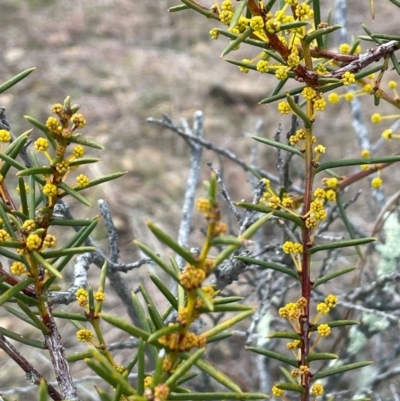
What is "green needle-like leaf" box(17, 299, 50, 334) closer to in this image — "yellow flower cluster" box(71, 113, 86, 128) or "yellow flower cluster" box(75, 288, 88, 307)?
"yellow flower cluster" box(75, 288, 88, 307)

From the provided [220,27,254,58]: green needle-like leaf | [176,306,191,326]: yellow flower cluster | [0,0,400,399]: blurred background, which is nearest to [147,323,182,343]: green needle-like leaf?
[176,306,191,326]: yellow flower cluster

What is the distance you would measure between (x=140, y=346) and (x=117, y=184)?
305 cm

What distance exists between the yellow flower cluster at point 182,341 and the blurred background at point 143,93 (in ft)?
6.75

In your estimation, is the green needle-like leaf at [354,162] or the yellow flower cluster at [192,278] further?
the green needle-like leaf at [354,162]

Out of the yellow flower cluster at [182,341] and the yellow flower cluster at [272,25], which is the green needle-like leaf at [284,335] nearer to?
the yellow flower cluster at [182,341]

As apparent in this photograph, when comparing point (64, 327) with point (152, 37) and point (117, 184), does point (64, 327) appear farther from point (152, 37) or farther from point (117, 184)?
point (152, 37)

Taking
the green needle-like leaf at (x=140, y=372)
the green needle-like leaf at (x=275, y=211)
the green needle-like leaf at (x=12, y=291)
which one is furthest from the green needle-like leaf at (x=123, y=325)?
the green needle-like leaf at (x=275, y=211)

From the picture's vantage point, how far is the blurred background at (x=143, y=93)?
3314mm

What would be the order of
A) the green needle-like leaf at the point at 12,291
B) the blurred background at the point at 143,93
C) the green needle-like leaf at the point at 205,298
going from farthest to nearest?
1. the blurred background at the point at 143,93
2. the green needle-like leaf at the point at 12,291
3. the green needle-like leaf at the point at 205,298

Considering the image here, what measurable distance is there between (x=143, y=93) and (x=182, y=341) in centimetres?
382

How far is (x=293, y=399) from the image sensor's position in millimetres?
1311

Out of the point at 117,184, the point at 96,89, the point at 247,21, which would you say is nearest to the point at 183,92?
the point at 96,89

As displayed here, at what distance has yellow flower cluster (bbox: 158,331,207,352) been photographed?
1.60ft

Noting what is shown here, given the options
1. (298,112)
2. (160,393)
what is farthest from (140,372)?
(298,112)
